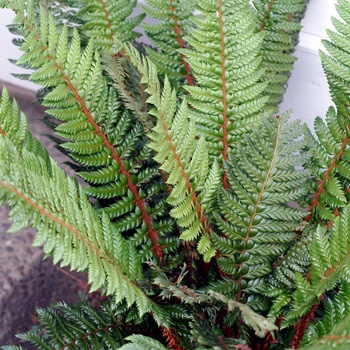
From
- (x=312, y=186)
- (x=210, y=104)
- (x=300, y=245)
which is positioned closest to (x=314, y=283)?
(x=300, y=245)

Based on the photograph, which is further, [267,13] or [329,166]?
[267,13]

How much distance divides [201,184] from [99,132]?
0.21 m

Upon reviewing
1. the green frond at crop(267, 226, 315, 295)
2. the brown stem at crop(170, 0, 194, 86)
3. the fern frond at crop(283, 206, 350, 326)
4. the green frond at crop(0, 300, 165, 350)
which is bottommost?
the green frond at crop(0, 300, 165, 350)

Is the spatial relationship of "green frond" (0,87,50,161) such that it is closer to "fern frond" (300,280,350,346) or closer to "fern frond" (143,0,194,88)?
"fern frond" (143,0,194,88)

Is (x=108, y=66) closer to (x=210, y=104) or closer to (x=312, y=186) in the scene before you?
(x=210, y=104)

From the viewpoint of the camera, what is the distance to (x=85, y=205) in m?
0.71

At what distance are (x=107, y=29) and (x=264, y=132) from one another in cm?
42

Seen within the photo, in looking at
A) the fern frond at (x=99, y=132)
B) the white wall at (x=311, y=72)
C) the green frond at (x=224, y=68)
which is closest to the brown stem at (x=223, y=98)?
the green frond at (x=224, y=68)

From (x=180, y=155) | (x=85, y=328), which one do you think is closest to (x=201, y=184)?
(x=180, y=155)

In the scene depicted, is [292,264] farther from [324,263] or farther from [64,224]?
[64,224]

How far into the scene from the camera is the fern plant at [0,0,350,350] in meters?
0.73

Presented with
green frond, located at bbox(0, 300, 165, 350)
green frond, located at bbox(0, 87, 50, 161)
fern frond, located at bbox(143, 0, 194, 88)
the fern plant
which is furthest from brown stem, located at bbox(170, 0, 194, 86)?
green frond, located at bbox(0, 300, 165, 350)

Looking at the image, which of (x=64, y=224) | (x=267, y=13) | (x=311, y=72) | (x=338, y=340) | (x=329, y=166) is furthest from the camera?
(x=311, y=72)

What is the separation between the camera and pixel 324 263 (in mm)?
726
